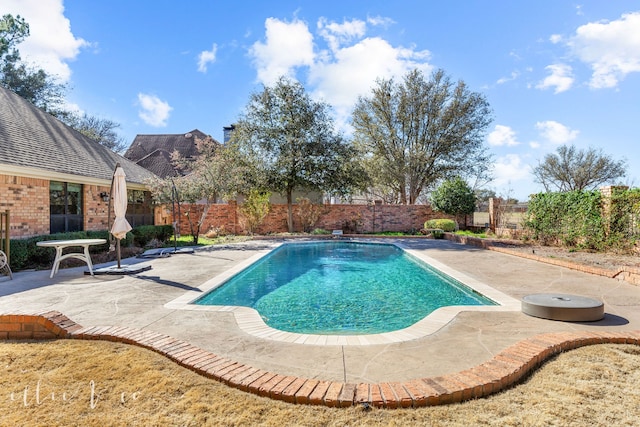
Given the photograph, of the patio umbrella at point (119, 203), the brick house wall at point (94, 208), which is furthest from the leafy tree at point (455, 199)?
the brick house wall at point (94, 208)

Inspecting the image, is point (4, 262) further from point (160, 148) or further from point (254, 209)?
point (160, 148)

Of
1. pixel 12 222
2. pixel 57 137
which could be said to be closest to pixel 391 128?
pixel 57 137

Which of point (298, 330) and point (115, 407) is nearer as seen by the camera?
point (115, 407)

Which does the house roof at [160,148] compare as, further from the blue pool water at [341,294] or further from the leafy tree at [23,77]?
the blue pool water at [341,294]

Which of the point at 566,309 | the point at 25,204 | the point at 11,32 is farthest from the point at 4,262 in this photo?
the point at 11,32

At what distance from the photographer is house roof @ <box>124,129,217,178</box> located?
29531 mm

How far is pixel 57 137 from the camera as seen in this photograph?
1229 centimetres

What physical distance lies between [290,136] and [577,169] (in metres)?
26.6

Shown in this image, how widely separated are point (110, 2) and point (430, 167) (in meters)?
20.4

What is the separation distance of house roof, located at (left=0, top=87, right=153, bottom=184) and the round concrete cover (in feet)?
37.4

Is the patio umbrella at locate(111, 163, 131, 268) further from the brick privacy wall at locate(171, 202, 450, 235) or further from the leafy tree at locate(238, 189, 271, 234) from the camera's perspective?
the brick privacy wall at locate(171, 202, 450, 235)

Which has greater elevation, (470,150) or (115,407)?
(470,150)

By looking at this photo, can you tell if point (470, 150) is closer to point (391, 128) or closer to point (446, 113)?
point (446, 113)

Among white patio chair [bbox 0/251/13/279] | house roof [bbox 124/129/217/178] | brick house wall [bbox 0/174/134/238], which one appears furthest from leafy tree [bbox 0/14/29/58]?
white patio chair [bbox 0/251/13/279]
